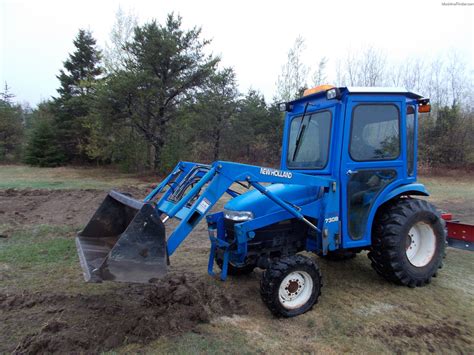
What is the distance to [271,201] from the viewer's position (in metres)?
3.93

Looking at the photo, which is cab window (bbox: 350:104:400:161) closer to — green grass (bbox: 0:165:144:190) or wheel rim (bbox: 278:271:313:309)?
wheel rim (bbox: 278:271:313:309)

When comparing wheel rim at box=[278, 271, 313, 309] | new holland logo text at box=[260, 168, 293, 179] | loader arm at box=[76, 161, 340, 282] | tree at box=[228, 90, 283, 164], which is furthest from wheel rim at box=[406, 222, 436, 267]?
tree at box=[228, 90, 283, 164]

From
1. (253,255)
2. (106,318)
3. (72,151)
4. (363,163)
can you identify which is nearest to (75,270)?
(106,318)

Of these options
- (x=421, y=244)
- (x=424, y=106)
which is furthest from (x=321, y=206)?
(x=424, y=106)

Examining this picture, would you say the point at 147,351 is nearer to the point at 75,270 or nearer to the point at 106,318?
the point at 106,318

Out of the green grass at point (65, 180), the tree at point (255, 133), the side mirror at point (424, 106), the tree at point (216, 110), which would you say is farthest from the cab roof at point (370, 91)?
the tree at point (255, 133)

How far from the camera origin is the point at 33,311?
11.4 ft

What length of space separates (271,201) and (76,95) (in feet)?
88.5

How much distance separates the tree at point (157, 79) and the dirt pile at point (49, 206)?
667 centimetres

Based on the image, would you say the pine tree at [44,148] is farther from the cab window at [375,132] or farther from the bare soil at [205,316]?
the cab window at [375,132]

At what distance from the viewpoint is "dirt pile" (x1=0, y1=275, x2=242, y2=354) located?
9.53 ft

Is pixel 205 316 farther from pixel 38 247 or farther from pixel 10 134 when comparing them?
pixel 10 134

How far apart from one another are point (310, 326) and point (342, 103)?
236 centimetres

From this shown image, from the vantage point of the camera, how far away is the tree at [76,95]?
2627cm
